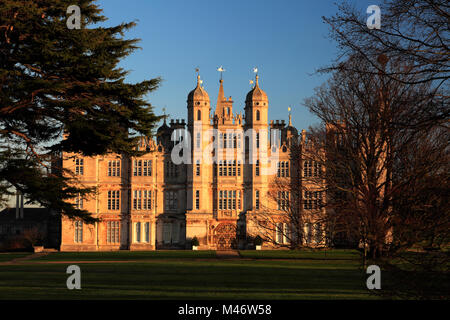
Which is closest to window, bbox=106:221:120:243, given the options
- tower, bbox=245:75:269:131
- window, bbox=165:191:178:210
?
window, bbox=165:191:178:210

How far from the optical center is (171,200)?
1813 inches

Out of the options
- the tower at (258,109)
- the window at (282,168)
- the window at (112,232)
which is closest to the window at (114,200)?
the window at (112,232)

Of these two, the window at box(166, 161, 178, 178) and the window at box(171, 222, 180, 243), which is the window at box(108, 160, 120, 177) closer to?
the window at box(166, 161, 178, 178)

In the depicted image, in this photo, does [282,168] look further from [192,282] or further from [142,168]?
[192,282]

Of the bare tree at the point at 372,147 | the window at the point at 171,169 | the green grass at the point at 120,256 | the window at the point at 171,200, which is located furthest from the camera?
the window at the point at 171,169

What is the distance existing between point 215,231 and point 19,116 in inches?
1195

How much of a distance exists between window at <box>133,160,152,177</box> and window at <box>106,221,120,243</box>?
5041mm

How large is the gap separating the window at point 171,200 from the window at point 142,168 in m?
2.56

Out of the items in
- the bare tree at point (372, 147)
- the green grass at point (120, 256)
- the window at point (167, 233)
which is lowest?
the green grass at point (120, 256)

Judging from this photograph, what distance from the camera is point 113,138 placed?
1513 cm

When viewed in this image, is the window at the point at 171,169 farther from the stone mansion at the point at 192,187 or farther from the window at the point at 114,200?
the window at the point at 114,200

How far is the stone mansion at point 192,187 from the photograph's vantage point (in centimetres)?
4450
